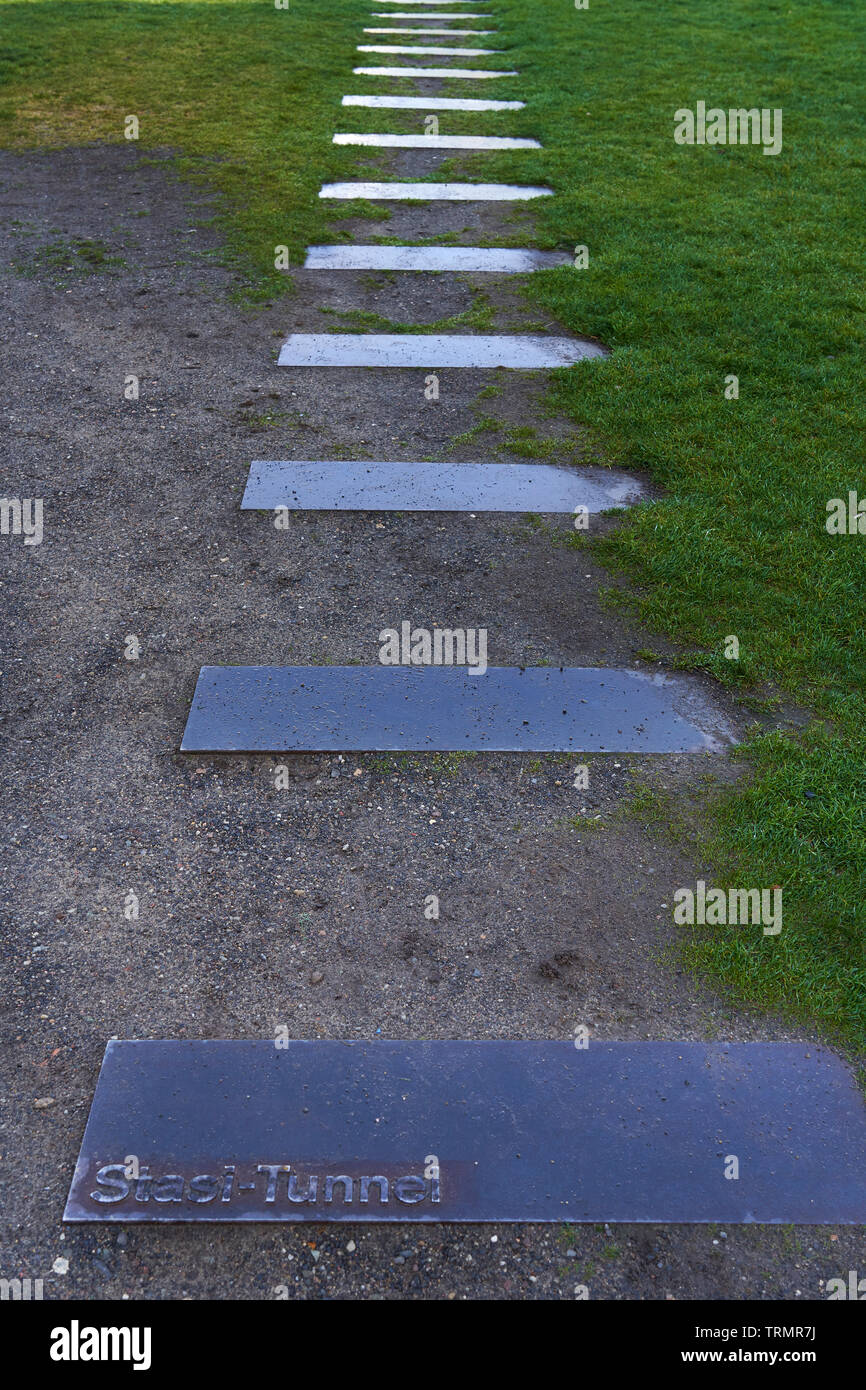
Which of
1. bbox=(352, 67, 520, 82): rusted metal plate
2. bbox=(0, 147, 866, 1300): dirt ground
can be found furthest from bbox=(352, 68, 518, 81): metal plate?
bbox=(0, 147, 866, 1300): dirt ground

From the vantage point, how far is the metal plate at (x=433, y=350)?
24.5ft

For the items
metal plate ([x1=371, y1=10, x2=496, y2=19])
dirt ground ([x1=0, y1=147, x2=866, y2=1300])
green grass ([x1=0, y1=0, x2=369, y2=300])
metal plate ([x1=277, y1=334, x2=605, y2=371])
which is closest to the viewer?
dirt ground ([x1=0, y1=147, x2=866, y2=1300])

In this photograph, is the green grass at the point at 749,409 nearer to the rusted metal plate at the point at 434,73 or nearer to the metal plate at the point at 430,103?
the metal plate at the point at 430,103

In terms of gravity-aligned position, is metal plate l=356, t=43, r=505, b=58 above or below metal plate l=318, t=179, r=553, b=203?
above

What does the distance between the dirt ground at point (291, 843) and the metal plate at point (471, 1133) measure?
2.6 inches

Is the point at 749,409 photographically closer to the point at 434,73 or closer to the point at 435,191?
the point at 435,191

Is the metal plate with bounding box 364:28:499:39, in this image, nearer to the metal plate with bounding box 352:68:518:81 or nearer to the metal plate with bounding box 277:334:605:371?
the metal plate with bounding box 352:68:518:81

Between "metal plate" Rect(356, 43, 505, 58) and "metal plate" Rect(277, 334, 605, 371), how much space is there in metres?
10.0

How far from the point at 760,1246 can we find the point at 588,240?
853cm

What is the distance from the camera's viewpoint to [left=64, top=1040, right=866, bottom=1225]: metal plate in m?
2.93

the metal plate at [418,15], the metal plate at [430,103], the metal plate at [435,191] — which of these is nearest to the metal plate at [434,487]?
the metal plate at [435,191]

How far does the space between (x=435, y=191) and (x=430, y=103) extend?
357 centimetres

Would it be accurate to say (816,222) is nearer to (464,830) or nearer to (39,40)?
(464,830)
